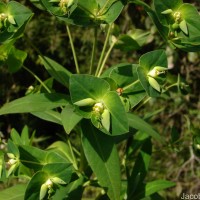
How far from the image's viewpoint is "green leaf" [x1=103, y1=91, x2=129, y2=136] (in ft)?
3.74

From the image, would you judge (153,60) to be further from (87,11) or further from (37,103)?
(37,103)

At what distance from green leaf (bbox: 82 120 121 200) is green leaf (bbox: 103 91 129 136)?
4.1 inches

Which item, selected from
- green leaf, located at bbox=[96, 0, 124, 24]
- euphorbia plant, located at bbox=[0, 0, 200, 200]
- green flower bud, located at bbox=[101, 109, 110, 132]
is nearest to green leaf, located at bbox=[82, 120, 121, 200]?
euphorbia plant, located at bbox=[0, 0, 200, 200]

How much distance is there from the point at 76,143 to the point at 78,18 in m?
2.02

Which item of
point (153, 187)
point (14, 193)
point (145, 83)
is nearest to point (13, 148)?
point (14, 193)

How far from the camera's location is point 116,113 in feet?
3.84

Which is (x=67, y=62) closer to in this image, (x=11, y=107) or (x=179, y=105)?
(x=179, y=105)

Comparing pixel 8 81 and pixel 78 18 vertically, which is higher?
pixel 78 18

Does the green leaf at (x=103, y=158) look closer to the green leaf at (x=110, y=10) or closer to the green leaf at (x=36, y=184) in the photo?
the green leaf at (x=36, y=184)

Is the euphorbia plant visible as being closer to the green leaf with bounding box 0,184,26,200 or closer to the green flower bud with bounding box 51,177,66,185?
the green flower bud with bounding box 51,177,66,185

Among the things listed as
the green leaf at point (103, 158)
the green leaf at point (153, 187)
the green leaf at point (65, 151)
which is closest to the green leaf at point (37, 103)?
the green leaf at point (103, 158)

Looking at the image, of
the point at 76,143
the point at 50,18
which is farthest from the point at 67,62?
the point at 76,143

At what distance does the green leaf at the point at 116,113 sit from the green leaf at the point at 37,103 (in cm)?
16

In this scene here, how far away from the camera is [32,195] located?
4.03 feet
